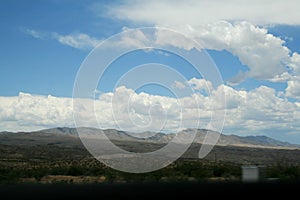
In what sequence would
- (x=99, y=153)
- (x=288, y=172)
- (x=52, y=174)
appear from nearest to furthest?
(x=288, y=172) < (x=52, y=174) < (x=99, y=153)

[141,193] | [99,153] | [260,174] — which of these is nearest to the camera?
[141,193]

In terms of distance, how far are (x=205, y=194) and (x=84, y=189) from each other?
12.4ft

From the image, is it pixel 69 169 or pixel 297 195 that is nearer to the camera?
pixel 297 195

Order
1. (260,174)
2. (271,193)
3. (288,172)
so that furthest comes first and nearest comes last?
(288,172), (260,174), (271,193)

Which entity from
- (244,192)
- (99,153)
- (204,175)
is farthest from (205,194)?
(99,153)

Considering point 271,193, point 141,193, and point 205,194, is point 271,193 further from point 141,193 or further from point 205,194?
point 141,193

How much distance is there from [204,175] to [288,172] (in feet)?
25.8

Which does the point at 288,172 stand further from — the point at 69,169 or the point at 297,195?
the point at 297,195

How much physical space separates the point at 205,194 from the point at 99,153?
8328cm

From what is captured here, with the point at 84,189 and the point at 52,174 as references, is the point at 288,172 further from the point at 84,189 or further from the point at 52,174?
the point at 84,189

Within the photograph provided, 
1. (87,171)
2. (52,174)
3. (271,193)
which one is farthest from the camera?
(87,171)

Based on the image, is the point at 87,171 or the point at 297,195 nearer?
the point at 297,195

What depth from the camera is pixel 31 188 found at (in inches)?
557

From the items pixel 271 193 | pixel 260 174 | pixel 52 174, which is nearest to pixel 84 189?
pixel 271 193
